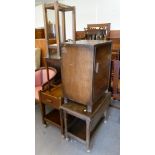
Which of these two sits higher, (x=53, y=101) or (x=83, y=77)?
(x=83, y=77)

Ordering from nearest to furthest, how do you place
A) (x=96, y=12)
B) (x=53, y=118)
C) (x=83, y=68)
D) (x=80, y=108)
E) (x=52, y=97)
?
(x=83, y=68) → (x=80, y=108) → (x=52, y=97) → (x=53, y=118) → (x=96, y=12)

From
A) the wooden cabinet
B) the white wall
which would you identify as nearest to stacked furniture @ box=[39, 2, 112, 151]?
the wooden cabinet

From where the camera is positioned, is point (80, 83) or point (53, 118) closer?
point (80, 83)

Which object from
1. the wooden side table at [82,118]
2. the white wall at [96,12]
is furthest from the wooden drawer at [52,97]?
the white wall at [96,12]

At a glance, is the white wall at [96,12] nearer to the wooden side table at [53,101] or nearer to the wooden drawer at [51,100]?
the wooden side table at [53,101]

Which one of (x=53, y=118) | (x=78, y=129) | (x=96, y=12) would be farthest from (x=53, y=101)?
(x=96, y=12)

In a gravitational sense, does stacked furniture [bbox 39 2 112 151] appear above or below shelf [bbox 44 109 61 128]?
above

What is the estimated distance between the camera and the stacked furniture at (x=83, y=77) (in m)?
1.46

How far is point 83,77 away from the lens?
1541 millimetres

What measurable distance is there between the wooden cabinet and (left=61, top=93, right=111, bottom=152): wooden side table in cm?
9

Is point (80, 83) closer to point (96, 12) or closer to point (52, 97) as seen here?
point (52, 97)

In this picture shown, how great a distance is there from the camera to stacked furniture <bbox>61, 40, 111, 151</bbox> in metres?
1.46

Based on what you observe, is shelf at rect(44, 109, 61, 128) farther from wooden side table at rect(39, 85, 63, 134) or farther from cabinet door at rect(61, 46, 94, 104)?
cabinet door at rect(61, 46, 94, 104)

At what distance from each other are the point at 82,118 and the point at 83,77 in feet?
1.41
